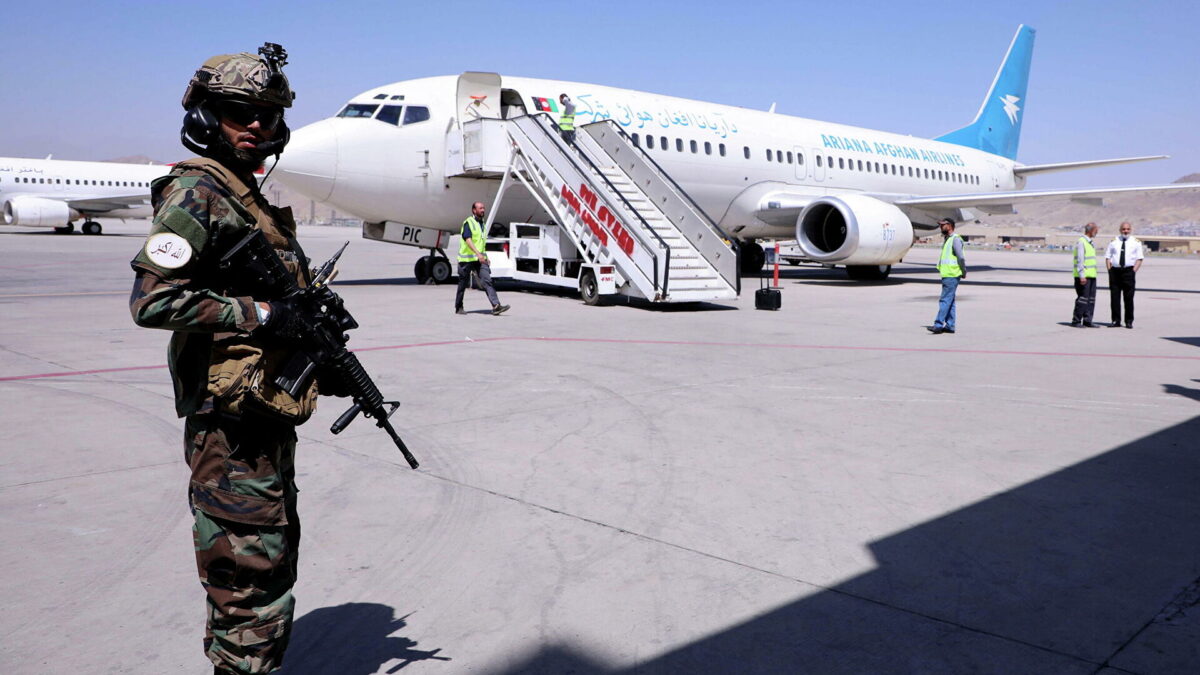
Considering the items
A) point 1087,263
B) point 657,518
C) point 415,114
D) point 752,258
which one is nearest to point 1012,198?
point 752,258

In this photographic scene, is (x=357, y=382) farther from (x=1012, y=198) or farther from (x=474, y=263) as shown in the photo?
(x=1012, y=198)

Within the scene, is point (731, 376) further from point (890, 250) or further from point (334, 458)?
point (890, 250)

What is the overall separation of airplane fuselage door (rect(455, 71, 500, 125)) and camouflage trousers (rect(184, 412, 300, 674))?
533 inches

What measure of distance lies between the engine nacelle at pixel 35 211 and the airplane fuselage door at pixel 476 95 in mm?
30681

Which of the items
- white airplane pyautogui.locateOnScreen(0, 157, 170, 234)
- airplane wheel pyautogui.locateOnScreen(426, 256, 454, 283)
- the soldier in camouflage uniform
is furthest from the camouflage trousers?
white airplane pyautogui.locateOnScreen(0, 157, 170, 234)

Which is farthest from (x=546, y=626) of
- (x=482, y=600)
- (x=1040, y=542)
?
(x=1040, y=542)

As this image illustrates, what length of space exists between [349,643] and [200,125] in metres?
1.79

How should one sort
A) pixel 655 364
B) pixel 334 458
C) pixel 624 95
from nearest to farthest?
pixel 334 458 → pixel 655 364 → pixel 624 95

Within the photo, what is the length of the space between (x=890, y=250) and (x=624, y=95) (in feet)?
21.4

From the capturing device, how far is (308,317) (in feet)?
8.64

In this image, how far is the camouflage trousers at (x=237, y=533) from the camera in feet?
8.28

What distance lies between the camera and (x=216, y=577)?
2545 mm

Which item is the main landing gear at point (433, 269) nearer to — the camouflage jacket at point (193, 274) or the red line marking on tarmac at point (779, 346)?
the red line marking on tarmac at point (779, 346)

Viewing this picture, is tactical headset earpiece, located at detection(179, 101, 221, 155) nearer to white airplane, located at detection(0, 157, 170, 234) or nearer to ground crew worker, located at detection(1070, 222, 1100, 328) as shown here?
ground crew worker, located at detection(1070, 222, 1100, 328)
